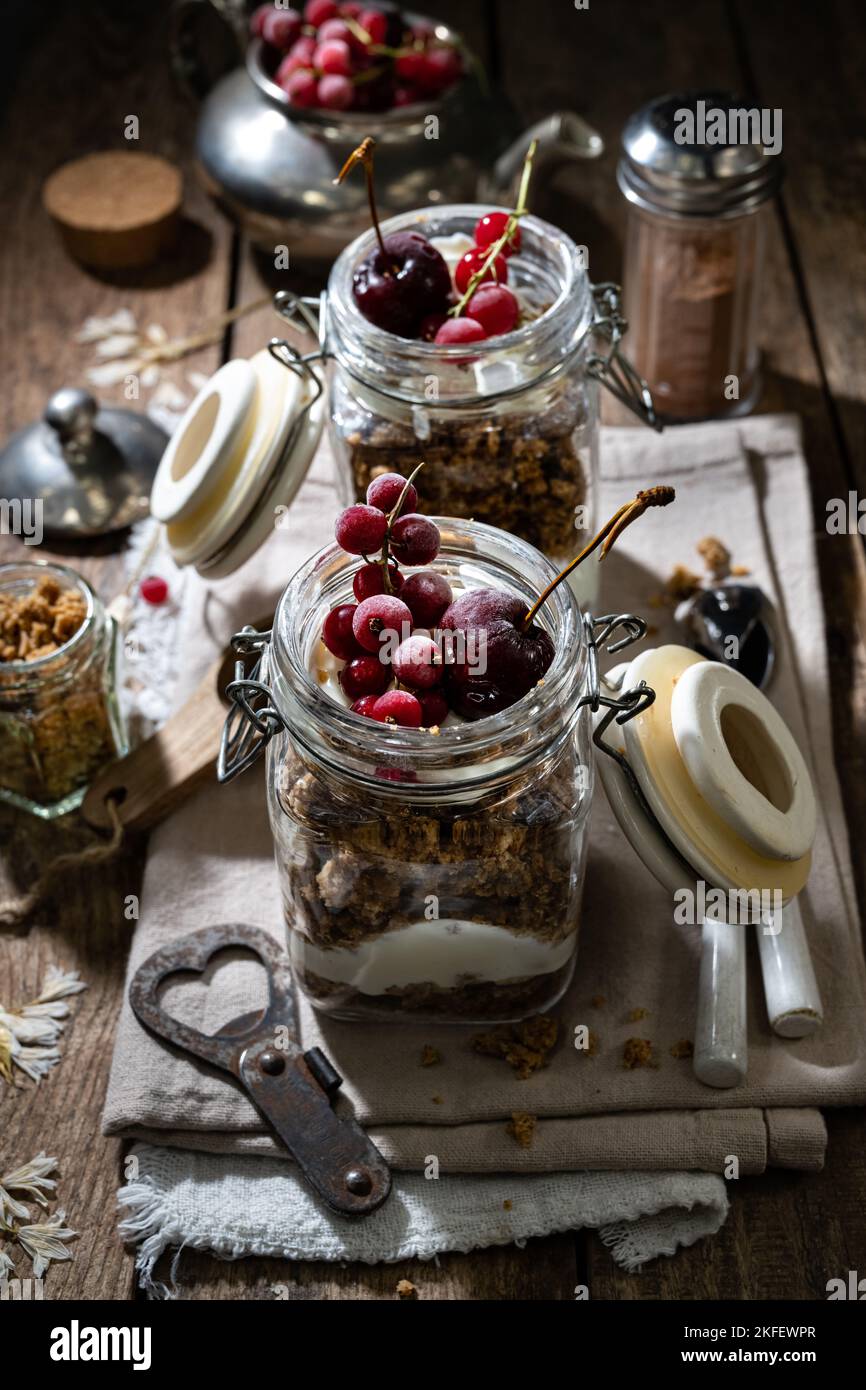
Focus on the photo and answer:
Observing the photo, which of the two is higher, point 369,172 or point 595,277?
point 369,172

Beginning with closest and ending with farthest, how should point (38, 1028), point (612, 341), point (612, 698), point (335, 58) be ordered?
point (612, 698) < point (38, 1028) < point (612, 341) < point (335, 58)

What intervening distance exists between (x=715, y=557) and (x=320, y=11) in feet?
2.50

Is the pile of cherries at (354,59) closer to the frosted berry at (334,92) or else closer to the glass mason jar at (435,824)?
the frosted berry at (334,92)

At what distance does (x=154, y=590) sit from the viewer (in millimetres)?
1404

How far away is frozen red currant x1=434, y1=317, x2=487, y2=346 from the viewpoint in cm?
112

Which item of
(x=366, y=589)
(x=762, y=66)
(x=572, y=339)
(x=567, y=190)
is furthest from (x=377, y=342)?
(x=762, y=66)

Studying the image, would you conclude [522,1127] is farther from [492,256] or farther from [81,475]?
[81,475]

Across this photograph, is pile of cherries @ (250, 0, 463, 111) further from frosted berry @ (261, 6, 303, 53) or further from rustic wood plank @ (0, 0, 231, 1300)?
rustic wood plank @ (0, 0, 231, 1300)

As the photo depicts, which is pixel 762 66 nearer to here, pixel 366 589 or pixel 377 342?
pixel 377 342

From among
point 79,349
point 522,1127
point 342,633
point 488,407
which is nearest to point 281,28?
point 79,349

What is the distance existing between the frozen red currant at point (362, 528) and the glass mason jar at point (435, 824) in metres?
0.05

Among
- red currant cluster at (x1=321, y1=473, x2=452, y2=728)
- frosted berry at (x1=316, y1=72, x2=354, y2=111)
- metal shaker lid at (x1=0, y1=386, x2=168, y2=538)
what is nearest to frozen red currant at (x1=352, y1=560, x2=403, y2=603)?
red currant cluster at (x1=321, y1=473, x2=452, y2=728)

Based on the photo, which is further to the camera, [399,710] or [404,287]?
[404,287]

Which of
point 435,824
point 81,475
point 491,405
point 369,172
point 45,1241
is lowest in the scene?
point 45,1241
